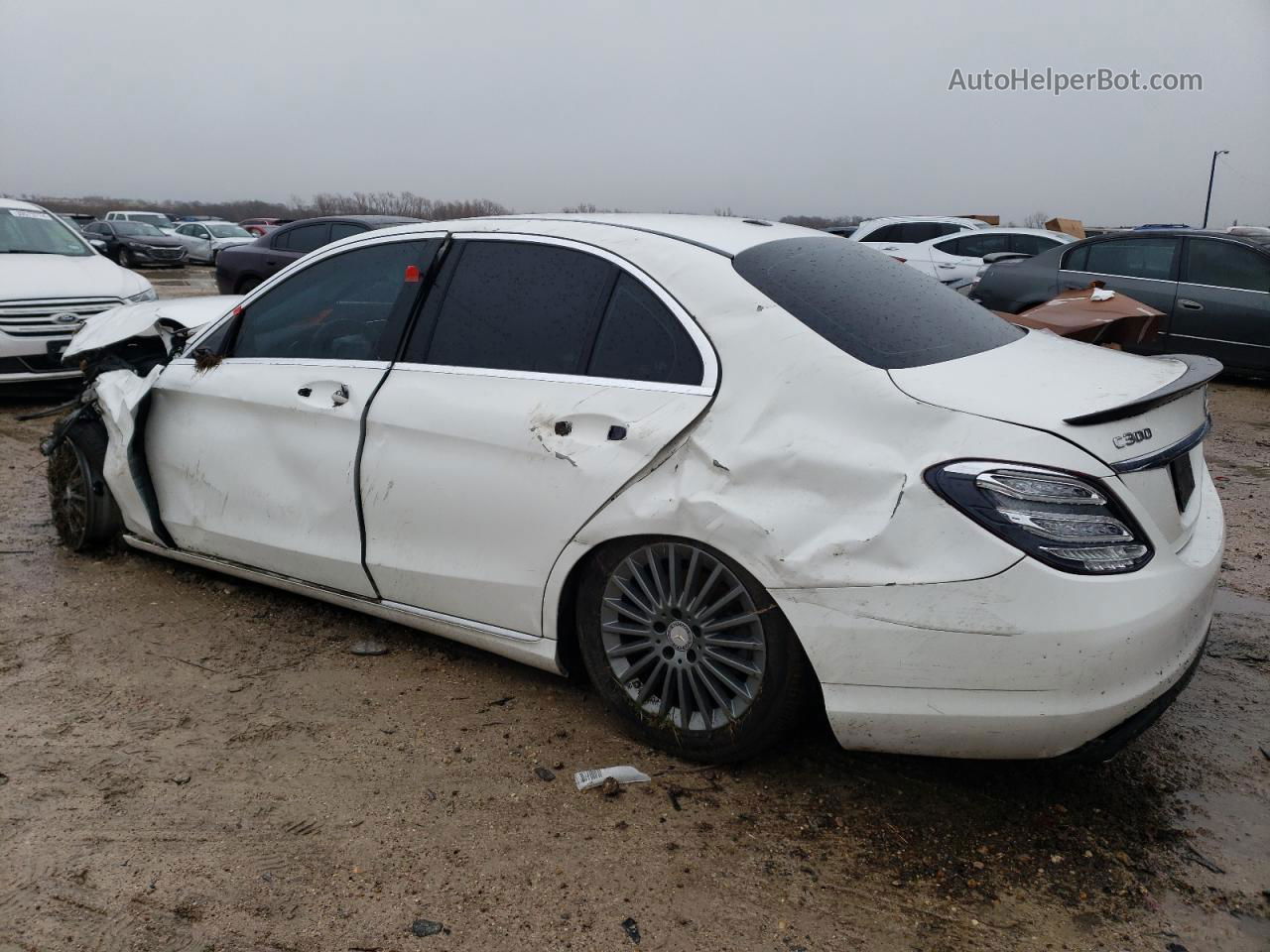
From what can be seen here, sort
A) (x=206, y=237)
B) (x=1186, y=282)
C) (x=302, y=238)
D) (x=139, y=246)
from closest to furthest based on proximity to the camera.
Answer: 1. (x=1186, y=282)
2. (x=302, y=238)
3. (x=139, y=246)
4. (x=206, y=237)

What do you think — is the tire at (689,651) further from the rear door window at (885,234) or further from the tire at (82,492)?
the rear door window at (885,234)

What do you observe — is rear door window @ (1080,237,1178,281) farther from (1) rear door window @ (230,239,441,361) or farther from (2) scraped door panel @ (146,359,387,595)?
(2) scraped door panel @ (146,359,387,595)

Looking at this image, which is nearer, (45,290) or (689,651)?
(689,651)

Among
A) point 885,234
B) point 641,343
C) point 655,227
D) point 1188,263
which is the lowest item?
point 885,234

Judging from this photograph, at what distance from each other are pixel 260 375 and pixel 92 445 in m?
1.36

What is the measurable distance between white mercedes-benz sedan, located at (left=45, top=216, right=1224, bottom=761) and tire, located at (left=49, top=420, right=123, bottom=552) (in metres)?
0.83

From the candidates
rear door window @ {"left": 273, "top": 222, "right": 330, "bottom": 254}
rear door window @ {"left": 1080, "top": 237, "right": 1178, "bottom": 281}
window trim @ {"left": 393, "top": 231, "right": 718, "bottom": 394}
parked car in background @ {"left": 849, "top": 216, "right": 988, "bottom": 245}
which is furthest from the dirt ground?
parked car in background @ {"left": 849, "top": 216, "right": 988, "bottom": 245}

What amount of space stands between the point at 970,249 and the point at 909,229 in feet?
4.42

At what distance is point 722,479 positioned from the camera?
8.87ft

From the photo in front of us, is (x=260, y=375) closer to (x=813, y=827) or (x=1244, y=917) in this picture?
(x=813, y=827)

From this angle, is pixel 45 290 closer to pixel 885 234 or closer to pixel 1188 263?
pixel 1188 263

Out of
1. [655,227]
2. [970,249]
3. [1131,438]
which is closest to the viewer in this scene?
[1131,438]

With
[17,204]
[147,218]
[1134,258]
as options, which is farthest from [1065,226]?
[147,218]

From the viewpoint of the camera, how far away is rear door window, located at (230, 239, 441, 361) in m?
3.63
